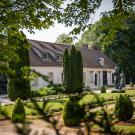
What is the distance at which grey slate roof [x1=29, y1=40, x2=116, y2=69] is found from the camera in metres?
39.8

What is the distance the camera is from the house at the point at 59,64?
39.3m

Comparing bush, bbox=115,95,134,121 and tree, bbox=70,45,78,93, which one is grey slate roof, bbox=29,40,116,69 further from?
bush, bbox=115,95,134,121

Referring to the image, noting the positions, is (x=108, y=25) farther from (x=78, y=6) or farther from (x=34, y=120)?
(x=34, y=120)

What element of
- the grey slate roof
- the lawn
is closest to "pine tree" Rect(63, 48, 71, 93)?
the grey slate roof

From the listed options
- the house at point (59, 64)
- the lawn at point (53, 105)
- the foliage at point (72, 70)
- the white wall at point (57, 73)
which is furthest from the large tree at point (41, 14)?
the foliage at point (72, 70)

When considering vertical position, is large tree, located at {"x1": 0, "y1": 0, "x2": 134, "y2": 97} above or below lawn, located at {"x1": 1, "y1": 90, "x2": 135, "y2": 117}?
above

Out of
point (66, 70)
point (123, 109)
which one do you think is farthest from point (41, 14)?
point (66, 70)

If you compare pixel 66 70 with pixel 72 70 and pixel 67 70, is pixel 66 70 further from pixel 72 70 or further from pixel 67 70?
pixel 72 70

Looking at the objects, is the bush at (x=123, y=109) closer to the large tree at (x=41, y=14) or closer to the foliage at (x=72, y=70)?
the large tree at (x=41, y=14)

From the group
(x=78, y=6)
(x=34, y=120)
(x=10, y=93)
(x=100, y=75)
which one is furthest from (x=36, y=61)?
(x=78, y=6)

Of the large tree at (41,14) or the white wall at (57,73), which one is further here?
the white wall at (57,73)

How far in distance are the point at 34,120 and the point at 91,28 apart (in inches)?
206

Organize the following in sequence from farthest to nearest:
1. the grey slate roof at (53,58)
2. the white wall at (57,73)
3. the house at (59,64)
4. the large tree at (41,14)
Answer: the grey slate roof at (53,58) → the house at (59,64) → the white wall at (57,73) → the large tree at (41,14)

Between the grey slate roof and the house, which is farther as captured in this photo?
the grey slate roof
